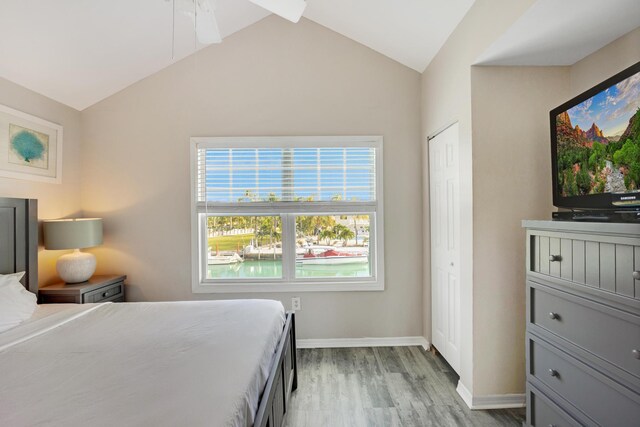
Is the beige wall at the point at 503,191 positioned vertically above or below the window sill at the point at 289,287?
above

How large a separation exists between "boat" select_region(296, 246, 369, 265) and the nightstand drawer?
1.71 m

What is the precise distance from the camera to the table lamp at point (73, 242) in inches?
108

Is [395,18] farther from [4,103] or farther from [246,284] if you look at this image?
[4,103]

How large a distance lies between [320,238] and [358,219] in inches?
16.8

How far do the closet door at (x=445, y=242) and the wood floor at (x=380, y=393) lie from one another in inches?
10.0

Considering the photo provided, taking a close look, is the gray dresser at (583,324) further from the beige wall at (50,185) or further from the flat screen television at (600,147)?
the beige wall at (50,185)

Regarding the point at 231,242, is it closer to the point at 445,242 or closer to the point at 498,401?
Answer: the point at 445,242

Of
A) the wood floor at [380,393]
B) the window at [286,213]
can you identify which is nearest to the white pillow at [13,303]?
the window at [286,213]

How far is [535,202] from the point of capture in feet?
7.27

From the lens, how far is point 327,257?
3324 millimetres

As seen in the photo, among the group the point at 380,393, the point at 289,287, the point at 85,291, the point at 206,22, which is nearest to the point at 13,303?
the point at 85,291

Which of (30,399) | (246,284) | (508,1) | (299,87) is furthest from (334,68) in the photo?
(30,399)

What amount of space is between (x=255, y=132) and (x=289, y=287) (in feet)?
5.11

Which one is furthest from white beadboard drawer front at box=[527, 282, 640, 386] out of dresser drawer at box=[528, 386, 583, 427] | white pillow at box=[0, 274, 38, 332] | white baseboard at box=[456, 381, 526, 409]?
white pillow at box=[0, 274, 38, 332]
